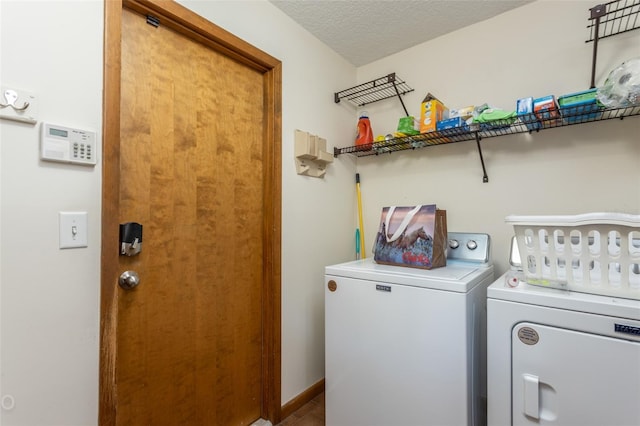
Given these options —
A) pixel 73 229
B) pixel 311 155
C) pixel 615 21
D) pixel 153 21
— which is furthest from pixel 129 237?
pixel 615 21

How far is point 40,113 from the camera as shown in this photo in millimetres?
917

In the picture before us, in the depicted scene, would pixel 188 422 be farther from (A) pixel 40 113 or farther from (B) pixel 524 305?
(B) pixel 524 305

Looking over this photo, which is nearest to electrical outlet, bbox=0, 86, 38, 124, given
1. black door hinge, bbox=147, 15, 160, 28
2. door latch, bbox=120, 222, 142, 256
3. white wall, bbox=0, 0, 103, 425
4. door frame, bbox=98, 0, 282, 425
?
white wall, bbox=0, 0, 103, 425

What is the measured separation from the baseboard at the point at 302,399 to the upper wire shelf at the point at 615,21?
7.98 ft

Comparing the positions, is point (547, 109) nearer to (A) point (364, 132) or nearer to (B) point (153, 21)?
(A) point (364, 132)

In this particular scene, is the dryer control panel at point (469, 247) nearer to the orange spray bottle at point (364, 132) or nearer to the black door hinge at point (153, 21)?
the orange spray bottle at point (364, 132)

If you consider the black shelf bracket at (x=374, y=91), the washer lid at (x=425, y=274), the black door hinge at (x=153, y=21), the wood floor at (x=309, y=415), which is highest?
the black shelf bracket at (x=374, y=91)

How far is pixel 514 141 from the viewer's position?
170 centimetres

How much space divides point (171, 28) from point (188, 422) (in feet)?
5.88

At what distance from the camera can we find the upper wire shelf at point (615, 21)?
135 centimetres

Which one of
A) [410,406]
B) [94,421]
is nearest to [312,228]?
[410,406]

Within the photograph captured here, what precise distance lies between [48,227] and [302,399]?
5.24 ft

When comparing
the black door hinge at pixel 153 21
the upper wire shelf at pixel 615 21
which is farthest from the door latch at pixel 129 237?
the upper wire shelf at pixel 615 21

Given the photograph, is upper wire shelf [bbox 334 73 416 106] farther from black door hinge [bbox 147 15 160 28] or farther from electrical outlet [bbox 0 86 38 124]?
electrical outlet [bbox 0 86 38 124]
